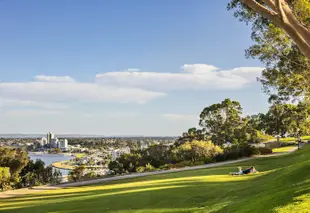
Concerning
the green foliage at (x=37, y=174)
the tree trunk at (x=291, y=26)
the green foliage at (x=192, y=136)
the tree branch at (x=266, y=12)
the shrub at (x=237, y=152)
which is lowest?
the green foliage at (x=37, y=174)

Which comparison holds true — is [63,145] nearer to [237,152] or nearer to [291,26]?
[237,152]

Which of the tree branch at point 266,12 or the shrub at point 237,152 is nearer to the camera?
the tree branch at point 266,12

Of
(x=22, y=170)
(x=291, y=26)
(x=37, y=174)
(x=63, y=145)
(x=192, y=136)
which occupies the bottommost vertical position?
(x=37, y=174)

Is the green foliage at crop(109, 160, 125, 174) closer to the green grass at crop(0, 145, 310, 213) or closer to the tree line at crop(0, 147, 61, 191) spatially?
the tree line at crop(0, 147, 61, 191)

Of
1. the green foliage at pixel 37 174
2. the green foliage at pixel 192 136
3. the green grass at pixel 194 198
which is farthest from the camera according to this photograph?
the green foliage at pixel 192 136

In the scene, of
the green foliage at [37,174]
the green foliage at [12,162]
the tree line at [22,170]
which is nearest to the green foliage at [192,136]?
the green foliage at [37,174]

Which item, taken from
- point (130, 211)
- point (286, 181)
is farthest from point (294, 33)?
point (130, 211)

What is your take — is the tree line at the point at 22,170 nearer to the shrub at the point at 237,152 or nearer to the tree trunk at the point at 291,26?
the shrub at the point at 237,152

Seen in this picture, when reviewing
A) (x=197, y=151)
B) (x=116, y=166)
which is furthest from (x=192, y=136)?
(x=197, y=151)

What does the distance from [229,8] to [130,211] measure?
24.6 ft

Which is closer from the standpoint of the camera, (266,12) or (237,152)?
(266,12)

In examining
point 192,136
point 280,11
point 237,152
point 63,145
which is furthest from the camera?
point 63,145

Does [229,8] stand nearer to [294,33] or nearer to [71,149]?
[294,33]

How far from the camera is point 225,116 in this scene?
4409 cm
